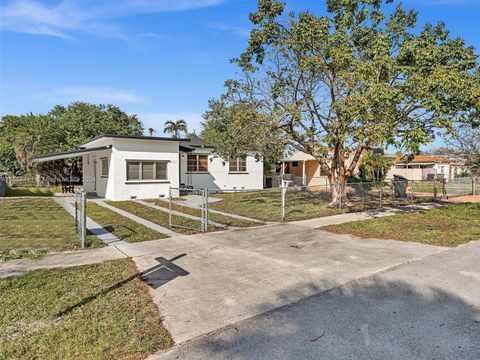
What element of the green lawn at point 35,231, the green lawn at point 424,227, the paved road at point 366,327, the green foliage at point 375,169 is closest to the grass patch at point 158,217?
the green lawn at point 35,231

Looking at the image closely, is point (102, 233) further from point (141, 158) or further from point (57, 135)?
point (57, 135)

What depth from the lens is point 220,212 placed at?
13148 mm

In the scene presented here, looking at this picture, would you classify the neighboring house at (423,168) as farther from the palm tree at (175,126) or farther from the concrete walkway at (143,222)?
the concrete walkway at (143,222)

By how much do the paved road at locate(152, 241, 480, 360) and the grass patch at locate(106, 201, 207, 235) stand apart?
17.7ft

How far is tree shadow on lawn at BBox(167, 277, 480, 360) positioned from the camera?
3.09 meters

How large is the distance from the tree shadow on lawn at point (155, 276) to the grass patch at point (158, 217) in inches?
121

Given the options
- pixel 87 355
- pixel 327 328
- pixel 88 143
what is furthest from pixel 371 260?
pixel 88 143

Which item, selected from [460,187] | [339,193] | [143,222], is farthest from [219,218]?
[460,187]

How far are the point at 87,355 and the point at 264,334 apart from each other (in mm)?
1764

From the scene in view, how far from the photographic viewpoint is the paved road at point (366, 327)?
3.09 m

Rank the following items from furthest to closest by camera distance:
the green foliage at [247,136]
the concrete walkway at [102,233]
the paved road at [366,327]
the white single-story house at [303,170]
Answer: the white single-story house at [303,170] → the green foliage at [247,136] → the concrete walkway at [102,233] → the paved road at [366,327]

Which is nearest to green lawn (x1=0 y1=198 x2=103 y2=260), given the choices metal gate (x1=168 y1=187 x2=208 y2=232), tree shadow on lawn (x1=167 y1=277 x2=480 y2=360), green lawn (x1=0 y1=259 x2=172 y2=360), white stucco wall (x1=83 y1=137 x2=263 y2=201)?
green lawn (x1=0 y1=259 x2=172 y2=360)

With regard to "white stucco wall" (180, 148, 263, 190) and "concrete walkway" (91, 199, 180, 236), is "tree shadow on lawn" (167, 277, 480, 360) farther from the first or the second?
"white stucco wall" (180, 148, 263, 190)

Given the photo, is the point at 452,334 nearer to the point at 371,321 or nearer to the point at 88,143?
the point at 371,321
